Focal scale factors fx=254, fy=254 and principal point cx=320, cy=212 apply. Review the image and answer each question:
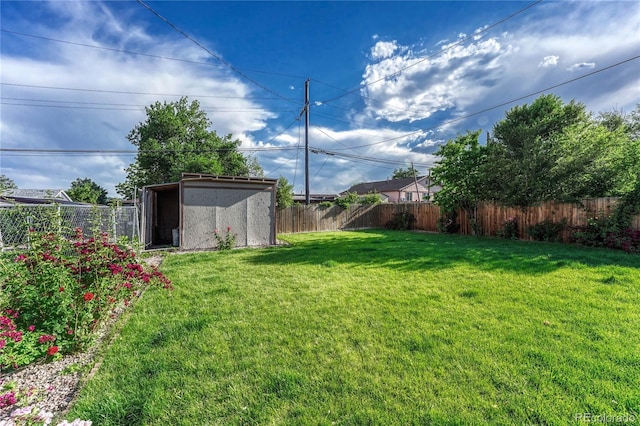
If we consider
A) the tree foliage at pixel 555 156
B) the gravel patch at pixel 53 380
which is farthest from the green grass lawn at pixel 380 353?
the tree foliage at pixel 555 156

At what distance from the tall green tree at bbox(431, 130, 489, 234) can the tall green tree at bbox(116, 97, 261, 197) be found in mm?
15779

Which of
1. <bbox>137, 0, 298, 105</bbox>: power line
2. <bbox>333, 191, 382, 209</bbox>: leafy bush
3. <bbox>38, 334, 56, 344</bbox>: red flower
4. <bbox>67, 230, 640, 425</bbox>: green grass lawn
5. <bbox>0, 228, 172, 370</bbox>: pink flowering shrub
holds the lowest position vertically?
<bbox>67, 230, 640, 425</bbox>: green grass lawn

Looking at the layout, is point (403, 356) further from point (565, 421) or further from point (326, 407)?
point (565, 421)

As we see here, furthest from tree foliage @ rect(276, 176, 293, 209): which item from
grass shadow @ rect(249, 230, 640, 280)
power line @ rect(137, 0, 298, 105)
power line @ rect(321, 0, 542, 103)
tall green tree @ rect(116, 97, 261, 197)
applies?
tall green tree @ rect(116, 97, 261, 197)

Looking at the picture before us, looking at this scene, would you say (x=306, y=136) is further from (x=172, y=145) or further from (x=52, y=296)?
(x=52, y=296)

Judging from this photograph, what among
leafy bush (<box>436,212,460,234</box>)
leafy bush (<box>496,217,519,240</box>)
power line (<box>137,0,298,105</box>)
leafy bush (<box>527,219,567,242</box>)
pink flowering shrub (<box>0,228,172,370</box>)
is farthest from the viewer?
leafy bush (<box>436,212,460,234</box>)

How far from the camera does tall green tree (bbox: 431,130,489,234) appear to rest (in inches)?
425

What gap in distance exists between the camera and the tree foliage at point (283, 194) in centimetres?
1398

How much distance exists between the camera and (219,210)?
29.9 ft

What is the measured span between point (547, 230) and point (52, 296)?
12.1 meters

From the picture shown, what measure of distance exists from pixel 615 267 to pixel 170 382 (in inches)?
299

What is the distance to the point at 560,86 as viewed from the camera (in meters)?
9.54

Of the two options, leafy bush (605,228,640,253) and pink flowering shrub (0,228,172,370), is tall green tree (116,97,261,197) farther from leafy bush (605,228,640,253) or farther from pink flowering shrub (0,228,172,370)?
leafy bush (605,228,640,253)

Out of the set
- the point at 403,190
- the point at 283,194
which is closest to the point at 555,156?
the point at 283,194
